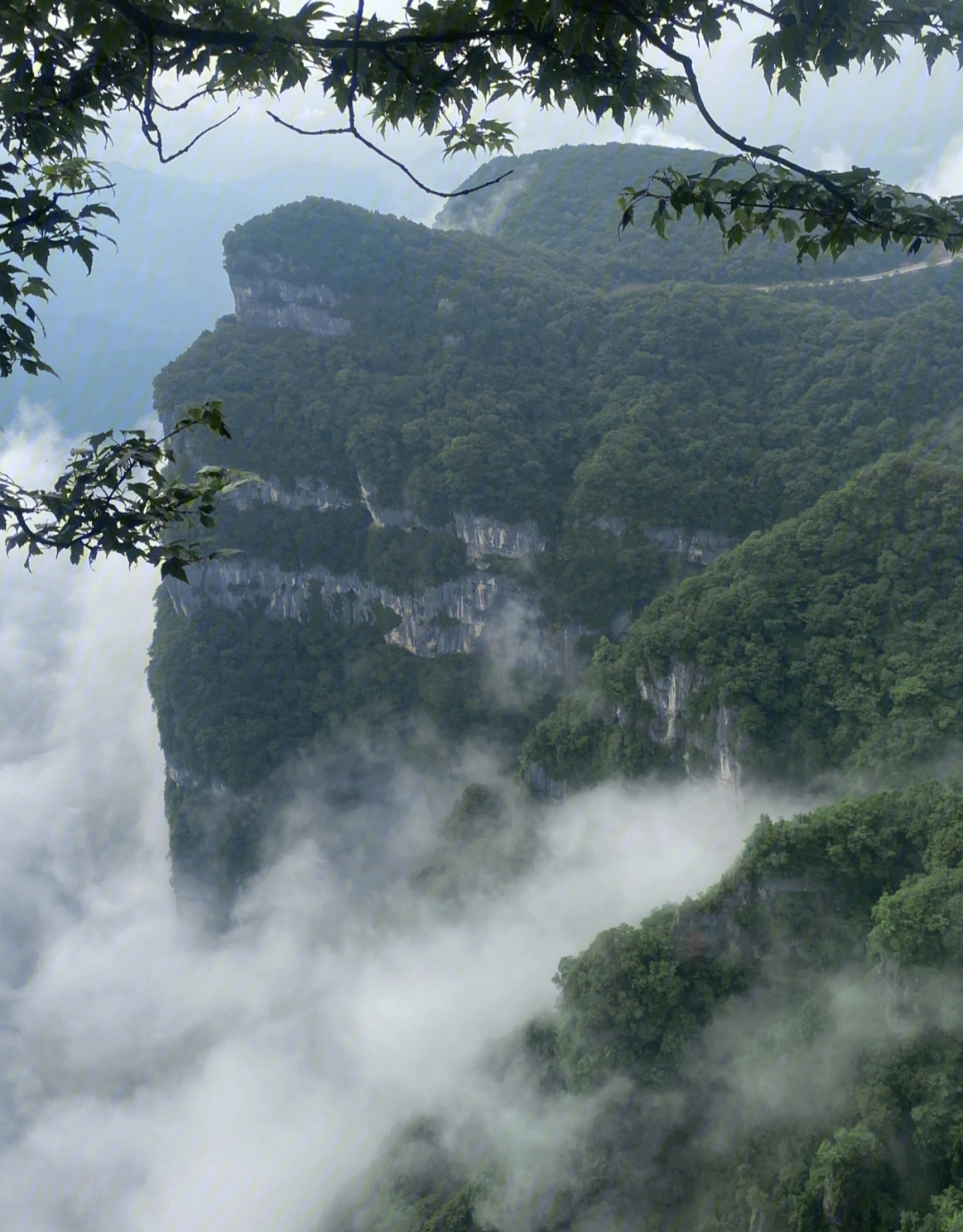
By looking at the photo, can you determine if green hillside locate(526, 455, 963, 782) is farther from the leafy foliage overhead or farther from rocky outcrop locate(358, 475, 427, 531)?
the leafy foliage overhead

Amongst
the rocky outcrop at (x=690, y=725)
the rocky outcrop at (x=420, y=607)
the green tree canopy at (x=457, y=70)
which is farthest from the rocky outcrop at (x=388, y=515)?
the green tree canopy at (x=457, y=70)

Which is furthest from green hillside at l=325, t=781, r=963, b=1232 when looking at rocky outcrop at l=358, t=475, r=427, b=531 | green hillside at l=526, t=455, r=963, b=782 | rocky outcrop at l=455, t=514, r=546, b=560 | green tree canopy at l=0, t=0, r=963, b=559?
rocky outcrop at l=358, t=475, r=427, b=531

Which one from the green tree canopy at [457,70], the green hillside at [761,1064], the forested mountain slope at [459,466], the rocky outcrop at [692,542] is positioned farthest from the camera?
the forested mountain slope at [459,466]

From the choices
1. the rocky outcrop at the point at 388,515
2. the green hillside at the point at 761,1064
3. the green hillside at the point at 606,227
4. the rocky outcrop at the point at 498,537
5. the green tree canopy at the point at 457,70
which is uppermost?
the green hillside at the point at 606,227

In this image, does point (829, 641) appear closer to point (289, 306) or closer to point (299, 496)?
point (299, 496)

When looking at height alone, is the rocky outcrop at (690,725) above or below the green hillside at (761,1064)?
above

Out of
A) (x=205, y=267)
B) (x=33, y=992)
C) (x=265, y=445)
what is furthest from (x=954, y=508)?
(x=205, y=267)

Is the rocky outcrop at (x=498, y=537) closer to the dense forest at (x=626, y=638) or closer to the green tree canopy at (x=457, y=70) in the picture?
the dense forest at (x=626, y=638)
